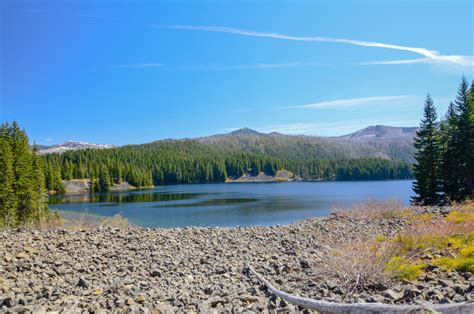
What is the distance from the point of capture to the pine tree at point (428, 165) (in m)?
38.8

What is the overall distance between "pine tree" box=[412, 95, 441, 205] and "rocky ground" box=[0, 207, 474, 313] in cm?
2637

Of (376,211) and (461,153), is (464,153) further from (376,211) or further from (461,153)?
(376,211)

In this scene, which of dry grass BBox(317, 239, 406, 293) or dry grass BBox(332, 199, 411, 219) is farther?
dry grass BBox(332, 199, 411, 219)

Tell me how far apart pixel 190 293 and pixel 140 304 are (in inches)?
61.6

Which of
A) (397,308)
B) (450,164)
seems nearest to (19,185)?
(397,308)

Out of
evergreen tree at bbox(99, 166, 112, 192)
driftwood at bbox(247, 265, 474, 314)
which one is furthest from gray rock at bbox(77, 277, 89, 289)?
evergreen tree at bbox(99, 166, 112, 192)

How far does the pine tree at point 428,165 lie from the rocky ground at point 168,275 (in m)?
26.4

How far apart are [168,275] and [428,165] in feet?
118

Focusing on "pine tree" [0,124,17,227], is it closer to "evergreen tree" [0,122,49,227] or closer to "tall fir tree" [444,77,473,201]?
"evergreen tree" [0,122,49,227]

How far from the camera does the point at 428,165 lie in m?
39.6

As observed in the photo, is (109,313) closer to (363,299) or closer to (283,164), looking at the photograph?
(363,299)

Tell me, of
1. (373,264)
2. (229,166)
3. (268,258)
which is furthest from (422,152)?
(229,166)

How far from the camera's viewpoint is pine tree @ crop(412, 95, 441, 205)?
127ft

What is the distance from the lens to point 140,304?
761 centimetres
